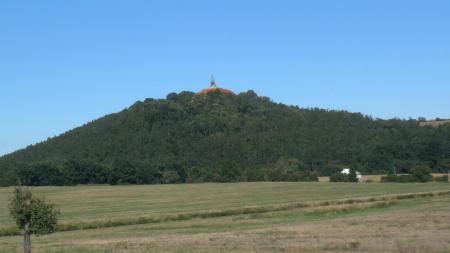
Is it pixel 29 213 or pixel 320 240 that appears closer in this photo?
pixel 29 213

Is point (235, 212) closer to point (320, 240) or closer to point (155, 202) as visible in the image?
point (155, 202)

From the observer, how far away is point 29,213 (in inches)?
1085

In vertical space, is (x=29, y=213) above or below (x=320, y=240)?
above

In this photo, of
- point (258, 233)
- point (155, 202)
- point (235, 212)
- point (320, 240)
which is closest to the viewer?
point (320, 240)

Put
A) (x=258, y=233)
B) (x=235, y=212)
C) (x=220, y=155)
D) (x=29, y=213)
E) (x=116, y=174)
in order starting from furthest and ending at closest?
(x=220, y=155)
(x=116, y=174)
(x=235, y=212)
(x=258, y=233)
(x=29, y=213)

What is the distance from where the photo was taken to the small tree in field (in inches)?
1081

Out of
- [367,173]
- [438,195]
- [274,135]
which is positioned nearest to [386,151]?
[367,173]

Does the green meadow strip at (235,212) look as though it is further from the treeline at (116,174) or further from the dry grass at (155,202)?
the treeline at (116,174)

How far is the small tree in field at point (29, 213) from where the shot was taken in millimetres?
27469

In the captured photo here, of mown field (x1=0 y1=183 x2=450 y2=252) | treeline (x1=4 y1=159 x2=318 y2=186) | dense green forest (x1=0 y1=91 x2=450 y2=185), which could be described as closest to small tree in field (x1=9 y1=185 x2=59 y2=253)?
mown field (x1=0 y1=183 x2=450 y2=252)

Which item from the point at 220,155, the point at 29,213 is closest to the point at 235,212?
the point at 29,213

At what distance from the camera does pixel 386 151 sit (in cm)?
15750

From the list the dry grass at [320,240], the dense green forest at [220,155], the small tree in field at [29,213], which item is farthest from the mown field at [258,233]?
the dense green forest at [220,155]

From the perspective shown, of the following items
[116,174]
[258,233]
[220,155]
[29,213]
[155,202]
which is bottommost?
[258,233]
